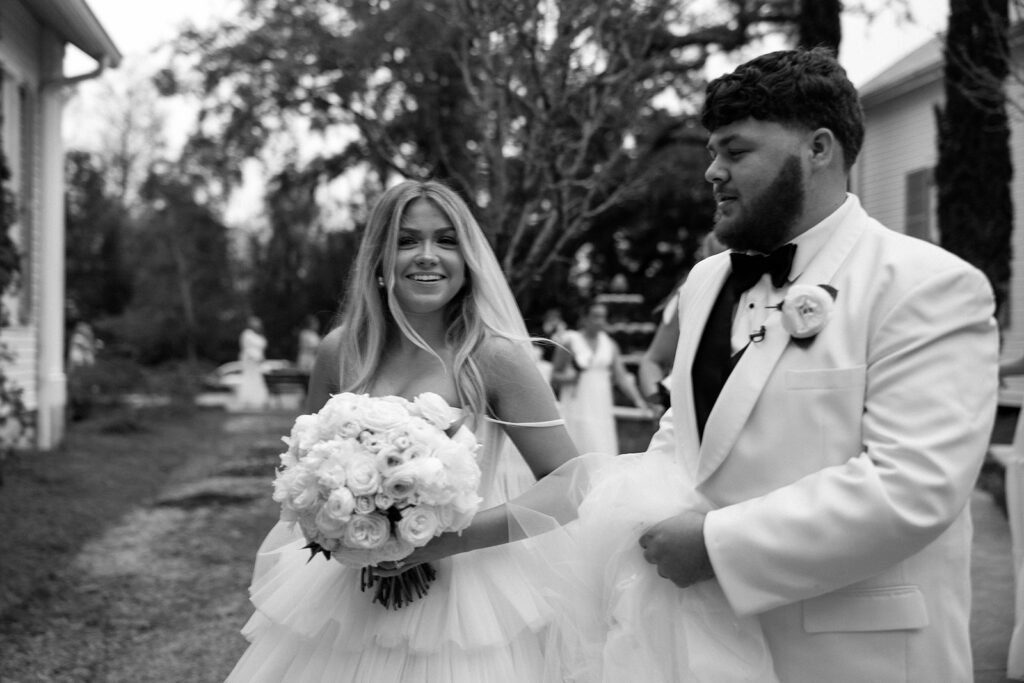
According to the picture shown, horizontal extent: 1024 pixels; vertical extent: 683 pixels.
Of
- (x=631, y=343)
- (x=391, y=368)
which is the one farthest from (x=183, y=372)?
(x=391, y=368)

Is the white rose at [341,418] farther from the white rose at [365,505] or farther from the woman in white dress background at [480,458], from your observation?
the woman in white dress background at [480,458]

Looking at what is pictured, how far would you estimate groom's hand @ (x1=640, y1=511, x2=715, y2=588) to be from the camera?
201cm

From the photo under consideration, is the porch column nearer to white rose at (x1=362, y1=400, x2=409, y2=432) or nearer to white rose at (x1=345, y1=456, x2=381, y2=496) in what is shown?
white rose at (x1=362, y1=400, x2=409, y2=432)

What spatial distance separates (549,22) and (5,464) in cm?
761

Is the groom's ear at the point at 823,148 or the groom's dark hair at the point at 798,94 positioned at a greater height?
the groom's dark hair at the point at 798,94

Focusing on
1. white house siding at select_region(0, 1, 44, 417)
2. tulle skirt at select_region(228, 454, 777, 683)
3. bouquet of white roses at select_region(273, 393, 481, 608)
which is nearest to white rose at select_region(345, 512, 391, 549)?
bouquet of white roses at select_region(273, 393, 481, 608)

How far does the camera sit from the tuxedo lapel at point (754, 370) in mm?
2061

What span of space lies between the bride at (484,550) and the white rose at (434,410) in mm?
238

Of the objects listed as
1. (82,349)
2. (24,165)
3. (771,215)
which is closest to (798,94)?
(771,215)

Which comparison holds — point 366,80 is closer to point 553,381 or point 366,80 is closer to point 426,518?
point 553,381

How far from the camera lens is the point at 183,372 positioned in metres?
22.6

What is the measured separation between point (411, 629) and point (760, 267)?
144 centimetres

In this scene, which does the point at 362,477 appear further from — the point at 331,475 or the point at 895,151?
the point at 895,151

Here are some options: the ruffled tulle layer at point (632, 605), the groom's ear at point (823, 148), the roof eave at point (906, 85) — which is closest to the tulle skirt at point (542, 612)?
the ruffled tulle layer at point (632, 605)
